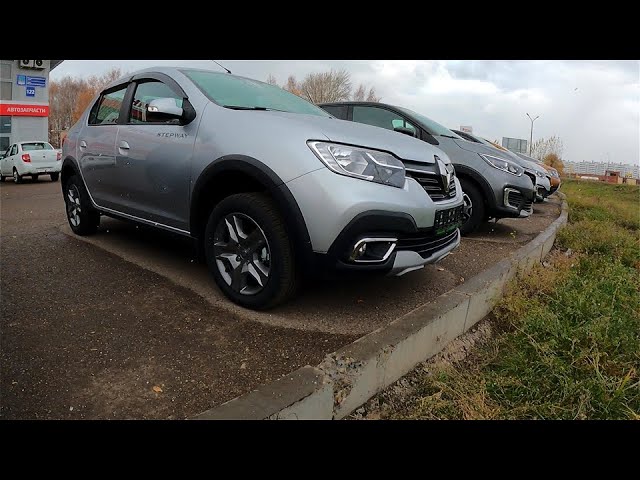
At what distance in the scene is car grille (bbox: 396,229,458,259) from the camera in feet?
9.18

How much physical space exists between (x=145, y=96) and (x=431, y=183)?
2.47 metres

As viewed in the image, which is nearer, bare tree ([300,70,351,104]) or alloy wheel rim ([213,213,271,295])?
alloy wheel rim ([213,213,271,295])

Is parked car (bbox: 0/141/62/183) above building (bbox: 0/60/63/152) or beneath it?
beneath

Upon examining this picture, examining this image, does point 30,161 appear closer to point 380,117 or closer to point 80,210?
point 80,210

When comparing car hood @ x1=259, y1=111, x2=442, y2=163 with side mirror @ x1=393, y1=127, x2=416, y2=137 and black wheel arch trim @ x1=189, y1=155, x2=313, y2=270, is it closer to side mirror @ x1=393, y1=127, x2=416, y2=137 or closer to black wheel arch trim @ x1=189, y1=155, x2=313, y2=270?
black wheel arch trim @ x1=189, y1=155, x2=313, y2=270

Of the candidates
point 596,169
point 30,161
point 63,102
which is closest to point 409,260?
point 30,161

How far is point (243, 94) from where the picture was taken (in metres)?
3.42

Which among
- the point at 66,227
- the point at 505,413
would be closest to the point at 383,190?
the point at 505,413

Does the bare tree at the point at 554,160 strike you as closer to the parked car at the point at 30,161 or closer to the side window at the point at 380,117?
the side window at the point at 380,117

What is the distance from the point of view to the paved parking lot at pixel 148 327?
2029 mm

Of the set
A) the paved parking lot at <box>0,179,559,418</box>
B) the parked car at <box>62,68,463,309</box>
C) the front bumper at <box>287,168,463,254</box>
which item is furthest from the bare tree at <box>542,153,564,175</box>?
the front bumper at <box>287,168,463,254</box>

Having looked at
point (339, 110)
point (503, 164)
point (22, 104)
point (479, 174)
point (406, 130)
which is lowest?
point (479, 174)
